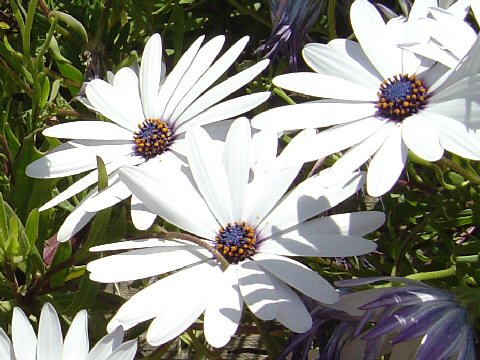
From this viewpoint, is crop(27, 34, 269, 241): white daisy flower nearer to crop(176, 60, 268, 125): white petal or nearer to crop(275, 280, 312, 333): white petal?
crop(176, 60, 268, 125): white petal

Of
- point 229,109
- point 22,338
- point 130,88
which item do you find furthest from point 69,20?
point 22,338

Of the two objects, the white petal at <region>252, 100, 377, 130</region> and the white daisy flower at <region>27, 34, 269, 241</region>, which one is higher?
the white daisy flower at <region>27, 34, 269, 241</region>

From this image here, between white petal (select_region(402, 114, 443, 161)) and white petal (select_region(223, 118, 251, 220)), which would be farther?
white petal (select_region(223, 118, 251, 220))

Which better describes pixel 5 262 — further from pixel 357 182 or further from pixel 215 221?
pixel 357 182

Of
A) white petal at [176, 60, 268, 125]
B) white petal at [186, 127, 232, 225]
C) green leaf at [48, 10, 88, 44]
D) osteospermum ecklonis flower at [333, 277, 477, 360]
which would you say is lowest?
osteospermum ecklonis flower at [333, 277, 477, 360]

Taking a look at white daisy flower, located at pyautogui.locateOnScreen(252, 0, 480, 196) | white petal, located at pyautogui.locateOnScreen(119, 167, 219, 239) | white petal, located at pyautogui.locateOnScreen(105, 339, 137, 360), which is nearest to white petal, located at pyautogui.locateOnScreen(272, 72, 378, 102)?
white daisy flower, located at pyautogui.locateOnScreen(252, 0, 480, 196)

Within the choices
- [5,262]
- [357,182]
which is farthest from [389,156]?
[5,262]

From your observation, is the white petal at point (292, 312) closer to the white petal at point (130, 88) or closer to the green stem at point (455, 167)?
the green stem at point (455, 167)

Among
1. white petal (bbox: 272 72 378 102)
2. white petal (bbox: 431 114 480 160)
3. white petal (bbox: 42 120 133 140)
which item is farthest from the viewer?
white petal (bbox: 42 120 133 140)
